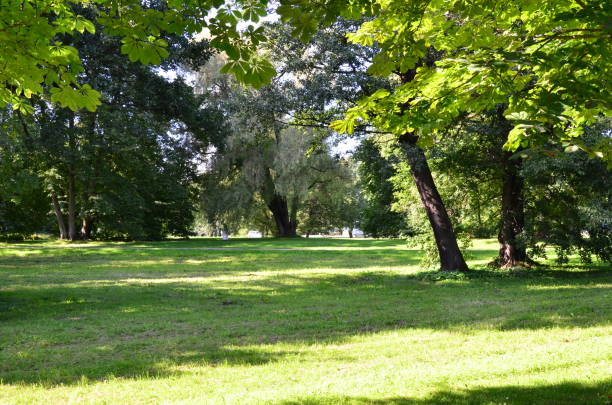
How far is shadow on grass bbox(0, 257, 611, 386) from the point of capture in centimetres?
662

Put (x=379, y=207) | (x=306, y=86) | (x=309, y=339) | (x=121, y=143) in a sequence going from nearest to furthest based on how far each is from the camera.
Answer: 1. (x=309, y=339)
2. (x=306, y=86)
3. (x=121, y=143)
4. (x=379, y=207)

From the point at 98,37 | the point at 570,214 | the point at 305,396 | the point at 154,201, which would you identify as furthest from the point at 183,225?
the point at 305,396

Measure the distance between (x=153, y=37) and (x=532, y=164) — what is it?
11613 millimetres

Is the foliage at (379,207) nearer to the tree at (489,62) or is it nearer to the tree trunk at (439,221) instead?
the tree trunk at (439,221)

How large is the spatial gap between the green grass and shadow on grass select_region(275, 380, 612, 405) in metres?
0.02

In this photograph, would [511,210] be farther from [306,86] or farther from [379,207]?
[379,207]

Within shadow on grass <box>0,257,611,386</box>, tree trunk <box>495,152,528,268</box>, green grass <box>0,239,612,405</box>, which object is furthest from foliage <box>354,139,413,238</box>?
green grass <box>0,239,612,405</box>

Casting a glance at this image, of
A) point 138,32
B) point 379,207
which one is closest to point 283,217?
point 379,207

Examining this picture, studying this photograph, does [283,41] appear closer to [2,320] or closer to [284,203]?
[2,320]

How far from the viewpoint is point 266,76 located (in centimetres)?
397

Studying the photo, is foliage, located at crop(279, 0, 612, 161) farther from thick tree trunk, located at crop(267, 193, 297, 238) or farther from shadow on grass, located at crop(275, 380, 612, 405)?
thick tree trunk, located at crop(267, 193, 297, 238)

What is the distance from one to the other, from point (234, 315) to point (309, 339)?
2.78 m

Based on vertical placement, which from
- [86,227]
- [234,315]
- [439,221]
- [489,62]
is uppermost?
[489,62]

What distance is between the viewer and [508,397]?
440cm
